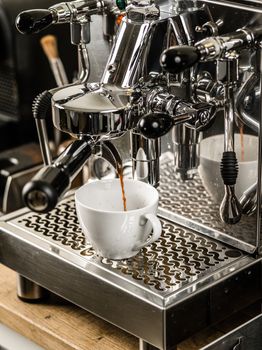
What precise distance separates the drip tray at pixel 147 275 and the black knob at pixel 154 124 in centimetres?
19

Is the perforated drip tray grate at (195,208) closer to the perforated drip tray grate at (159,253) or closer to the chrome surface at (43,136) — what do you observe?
the perforated drip tray grate at (159,253)

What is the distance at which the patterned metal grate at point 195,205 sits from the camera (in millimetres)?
1112

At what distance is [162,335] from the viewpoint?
A: 1.01m

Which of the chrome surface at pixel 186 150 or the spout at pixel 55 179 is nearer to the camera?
the spout at pixel 55 179

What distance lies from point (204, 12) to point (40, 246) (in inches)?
13.5

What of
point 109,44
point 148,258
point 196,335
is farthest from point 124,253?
point 109,44

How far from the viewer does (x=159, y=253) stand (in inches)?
44.1

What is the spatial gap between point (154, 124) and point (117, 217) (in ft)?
0.52

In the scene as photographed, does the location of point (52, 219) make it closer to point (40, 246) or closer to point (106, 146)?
point (40, 246)

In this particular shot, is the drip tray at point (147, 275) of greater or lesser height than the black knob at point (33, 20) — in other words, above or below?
below

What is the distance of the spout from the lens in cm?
93

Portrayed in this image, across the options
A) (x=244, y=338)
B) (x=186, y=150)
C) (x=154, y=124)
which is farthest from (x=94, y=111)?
(x=244, y=338)

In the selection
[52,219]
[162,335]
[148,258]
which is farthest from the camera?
[52,219]

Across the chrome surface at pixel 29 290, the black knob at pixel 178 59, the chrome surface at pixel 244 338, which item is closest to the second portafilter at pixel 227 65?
the black knob at pixel 178 59
